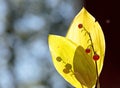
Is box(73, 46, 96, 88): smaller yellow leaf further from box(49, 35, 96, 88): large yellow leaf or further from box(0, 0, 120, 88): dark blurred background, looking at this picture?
box(0, 0, 120, 88): dark blurred background

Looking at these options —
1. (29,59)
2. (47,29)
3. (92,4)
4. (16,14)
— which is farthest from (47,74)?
(92,4)

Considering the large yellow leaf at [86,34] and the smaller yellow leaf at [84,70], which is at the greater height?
the large yellow leaf at [86,34]

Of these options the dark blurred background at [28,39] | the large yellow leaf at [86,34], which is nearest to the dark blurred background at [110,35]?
the large yellow leaf at [86,34]

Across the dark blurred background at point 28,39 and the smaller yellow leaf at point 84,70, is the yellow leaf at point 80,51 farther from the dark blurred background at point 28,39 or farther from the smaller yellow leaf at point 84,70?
the dark blurred background at point 28,39

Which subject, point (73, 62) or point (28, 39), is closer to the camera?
point (73, 62)

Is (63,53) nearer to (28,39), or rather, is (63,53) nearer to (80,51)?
(80,51)

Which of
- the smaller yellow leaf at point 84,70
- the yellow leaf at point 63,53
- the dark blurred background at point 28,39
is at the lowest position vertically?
the smaller yellow leaf at point 84,70

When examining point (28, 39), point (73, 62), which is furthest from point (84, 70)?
point (28, 39)

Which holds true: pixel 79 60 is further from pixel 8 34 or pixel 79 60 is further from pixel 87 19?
pixel 8 34

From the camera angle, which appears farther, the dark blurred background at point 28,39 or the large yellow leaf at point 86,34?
the dark blurred background at point 28,39
